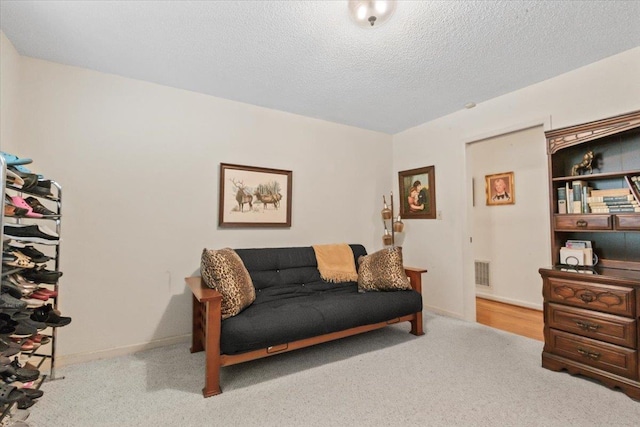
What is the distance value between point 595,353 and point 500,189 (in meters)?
2.61

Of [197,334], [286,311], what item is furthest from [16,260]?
[286,311]

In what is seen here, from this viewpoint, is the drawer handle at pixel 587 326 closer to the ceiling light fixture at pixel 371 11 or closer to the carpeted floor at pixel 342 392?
the carpeted floor at pixel 342 392

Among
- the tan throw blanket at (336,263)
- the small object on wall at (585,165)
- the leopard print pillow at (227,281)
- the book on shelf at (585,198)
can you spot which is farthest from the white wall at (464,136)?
the leopard print pillow at (227,281)

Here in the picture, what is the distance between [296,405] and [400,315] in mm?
1312

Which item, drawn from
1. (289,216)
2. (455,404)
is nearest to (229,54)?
(289,216)

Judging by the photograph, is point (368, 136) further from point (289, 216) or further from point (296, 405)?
point (296, 405)

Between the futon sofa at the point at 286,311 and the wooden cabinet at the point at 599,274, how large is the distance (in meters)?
1.09

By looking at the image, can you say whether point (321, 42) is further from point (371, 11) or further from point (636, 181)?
point (636, 181)

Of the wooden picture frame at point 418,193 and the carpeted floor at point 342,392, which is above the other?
the wooden picture frame at point 418,193

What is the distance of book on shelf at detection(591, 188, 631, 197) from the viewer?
7.11 ft

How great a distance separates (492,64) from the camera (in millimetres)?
2443

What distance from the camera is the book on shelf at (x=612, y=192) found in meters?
2.17

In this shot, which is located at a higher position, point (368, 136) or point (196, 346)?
point (368, 136)

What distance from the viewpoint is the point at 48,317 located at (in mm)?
1733
